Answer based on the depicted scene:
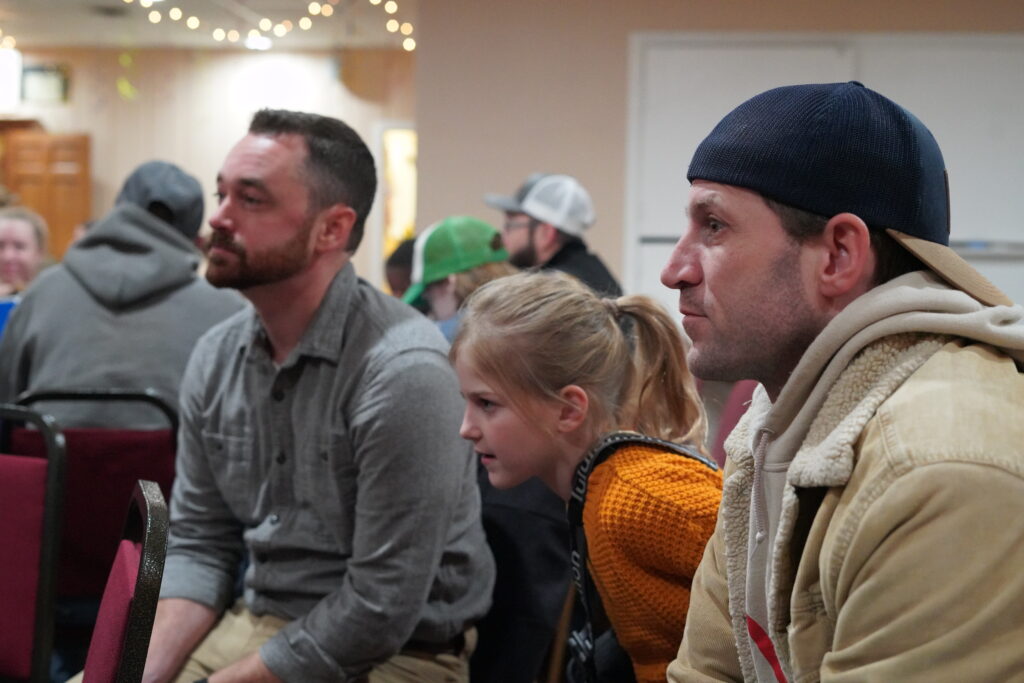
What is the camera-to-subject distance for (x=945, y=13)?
18.1 feet

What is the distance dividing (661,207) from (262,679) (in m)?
4.27

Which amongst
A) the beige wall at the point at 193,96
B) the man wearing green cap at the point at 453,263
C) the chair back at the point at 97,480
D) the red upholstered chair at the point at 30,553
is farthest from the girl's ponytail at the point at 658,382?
the beige wall at the point at 193,96

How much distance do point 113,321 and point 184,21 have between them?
6.87 metres

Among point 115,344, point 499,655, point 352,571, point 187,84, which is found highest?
point 187,84

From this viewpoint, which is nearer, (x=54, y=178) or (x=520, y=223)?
(x=520, y=223)

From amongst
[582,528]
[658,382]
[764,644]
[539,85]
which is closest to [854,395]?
[764,644]

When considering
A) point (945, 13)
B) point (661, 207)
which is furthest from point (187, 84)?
point (945, 13)

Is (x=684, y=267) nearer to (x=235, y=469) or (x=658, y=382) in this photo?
(x=658, y=382)

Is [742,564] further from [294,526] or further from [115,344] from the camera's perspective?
[115,344]

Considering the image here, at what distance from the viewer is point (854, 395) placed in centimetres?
91

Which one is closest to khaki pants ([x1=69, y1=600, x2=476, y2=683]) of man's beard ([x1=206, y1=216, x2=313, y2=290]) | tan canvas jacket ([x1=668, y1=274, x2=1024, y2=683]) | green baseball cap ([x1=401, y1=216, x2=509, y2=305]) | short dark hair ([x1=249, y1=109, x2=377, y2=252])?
man's beard ([x1=206, y1=216, x2=313, y2=290])

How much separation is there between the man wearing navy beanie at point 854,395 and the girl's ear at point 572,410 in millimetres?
480

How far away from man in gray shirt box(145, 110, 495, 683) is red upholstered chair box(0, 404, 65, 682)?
0.62 feet

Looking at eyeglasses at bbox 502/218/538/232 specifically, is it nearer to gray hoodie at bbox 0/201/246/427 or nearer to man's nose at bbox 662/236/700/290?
gray hoodie at bbox 0/201/246/427
